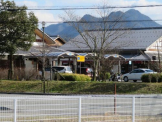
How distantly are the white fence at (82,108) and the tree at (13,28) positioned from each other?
2658 cm

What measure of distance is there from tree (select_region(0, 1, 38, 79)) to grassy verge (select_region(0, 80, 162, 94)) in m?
5.36

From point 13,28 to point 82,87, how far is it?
11805 millimetres

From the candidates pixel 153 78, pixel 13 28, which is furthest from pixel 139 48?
pixel 153 78

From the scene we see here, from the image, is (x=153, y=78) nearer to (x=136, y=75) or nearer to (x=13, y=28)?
(x=136, y=75)

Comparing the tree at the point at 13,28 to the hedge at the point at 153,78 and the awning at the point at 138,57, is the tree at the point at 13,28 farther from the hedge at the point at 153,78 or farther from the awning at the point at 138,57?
the awning at the point at 138,57

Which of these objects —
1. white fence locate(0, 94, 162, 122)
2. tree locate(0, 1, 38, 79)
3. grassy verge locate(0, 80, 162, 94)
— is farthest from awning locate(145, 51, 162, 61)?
white fence locate(0, 94, 162, 122)

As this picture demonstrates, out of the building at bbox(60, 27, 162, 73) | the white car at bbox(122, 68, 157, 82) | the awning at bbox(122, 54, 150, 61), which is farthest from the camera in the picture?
the building at bbox(60, 27, 162, 73)

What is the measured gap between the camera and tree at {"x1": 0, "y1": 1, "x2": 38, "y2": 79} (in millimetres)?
37125

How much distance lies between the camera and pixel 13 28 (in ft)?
123

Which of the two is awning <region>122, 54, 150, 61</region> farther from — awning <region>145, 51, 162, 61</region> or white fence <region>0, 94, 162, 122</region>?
white fence <region>0, 94, 162, 122</region>

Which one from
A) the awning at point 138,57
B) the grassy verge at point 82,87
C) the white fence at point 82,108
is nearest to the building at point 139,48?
the awning at point 138,57

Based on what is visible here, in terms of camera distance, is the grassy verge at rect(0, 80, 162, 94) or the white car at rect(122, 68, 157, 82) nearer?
the grassy verge at rect(0, 80, 162, 94)

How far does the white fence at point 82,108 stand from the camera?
1049 centimetres

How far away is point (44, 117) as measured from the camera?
10.8 m
